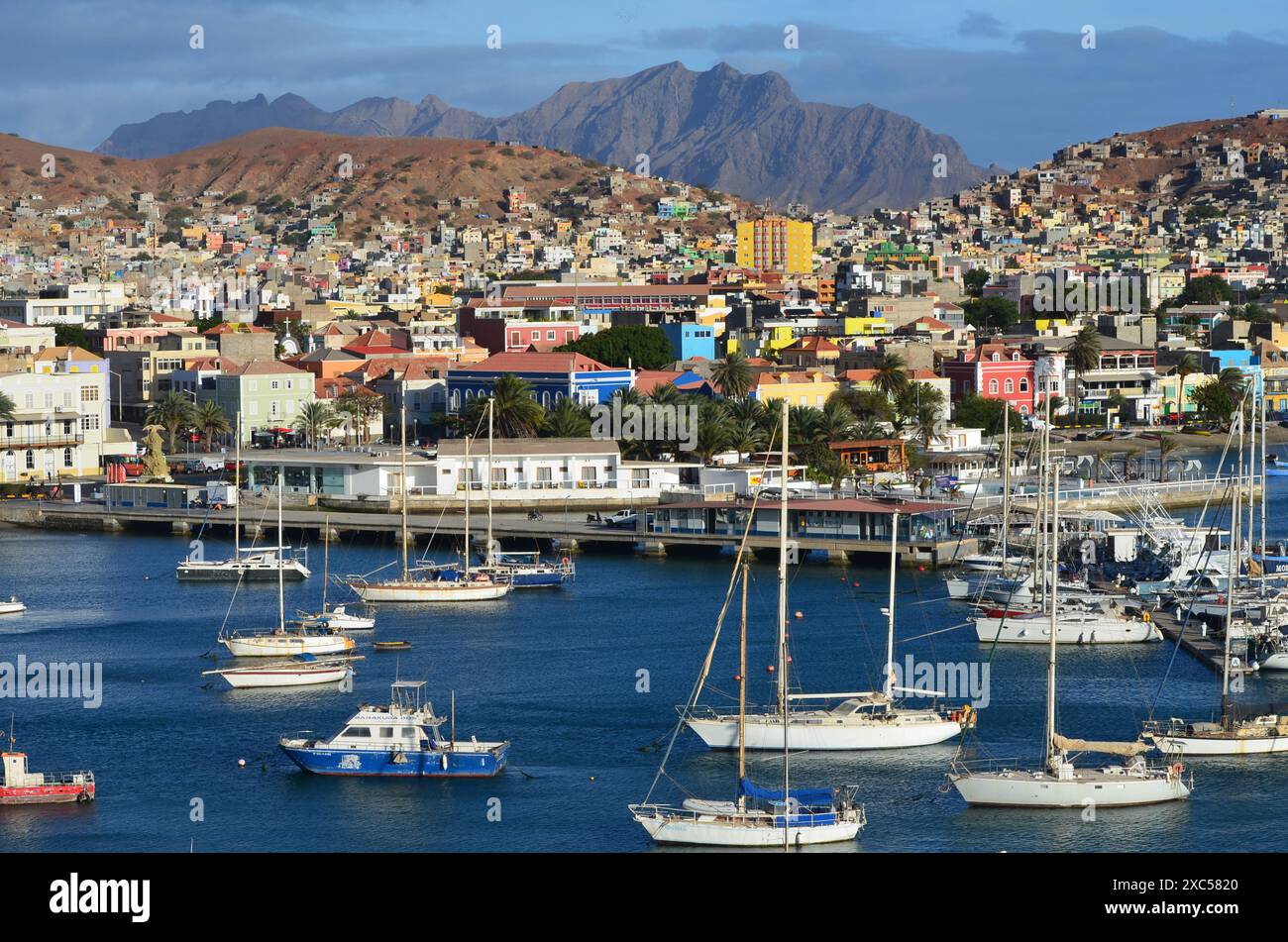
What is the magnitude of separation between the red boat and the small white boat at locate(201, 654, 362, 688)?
444 centimetres

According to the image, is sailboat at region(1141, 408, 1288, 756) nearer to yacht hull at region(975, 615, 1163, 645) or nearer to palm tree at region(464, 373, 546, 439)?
yacht hull at region(975, 615, 1163, 645)

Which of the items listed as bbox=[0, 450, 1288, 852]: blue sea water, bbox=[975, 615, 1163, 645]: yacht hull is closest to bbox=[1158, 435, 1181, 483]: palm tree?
bbox=[0, 450, 1288, 852]: blue sea water

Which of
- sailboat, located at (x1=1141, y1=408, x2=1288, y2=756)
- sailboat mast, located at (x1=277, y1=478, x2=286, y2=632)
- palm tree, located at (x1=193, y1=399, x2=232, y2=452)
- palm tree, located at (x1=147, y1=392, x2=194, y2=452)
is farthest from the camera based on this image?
palm tree, located at (x1=193, y1=399, x2=232, y2=452)

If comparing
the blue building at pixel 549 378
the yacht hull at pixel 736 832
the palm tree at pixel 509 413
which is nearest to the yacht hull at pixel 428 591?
the yacht hull at pixel 736 832

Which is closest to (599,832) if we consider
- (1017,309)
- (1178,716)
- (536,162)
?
(1178,716)

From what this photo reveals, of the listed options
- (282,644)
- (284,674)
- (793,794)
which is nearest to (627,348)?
(282,644)

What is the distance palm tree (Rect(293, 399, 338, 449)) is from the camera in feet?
141

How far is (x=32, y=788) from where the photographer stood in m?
15.1

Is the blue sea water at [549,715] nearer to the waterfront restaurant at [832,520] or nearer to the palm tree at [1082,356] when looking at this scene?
the waterfront restaurant at [832,520]

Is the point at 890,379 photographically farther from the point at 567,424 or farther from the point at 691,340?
the point at 567,424

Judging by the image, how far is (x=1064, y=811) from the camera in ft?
47.4

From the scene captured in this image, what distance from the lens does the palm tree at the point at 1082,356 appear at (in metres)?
51.4

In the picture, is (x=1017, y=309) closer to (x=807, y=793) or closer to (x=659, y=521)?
(x=659, y=521)

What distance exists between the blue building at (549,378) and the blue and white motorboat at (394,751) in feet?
86.8
